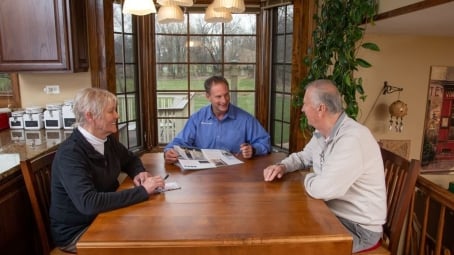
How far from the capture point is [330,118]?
1627 mm

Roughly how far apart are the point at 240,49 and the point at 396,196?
220cm

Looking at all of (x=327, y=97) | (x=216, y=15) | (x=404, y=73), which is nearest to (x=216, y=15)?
(x=216, y=15)

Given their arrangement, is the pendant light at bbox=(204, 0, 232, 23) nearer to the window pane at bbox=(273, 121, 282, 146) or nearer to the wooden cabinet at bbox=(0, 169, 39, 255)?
the wooden cabinet at bbox=(0, 169, 39, 255)

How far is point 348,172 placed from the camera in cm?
146

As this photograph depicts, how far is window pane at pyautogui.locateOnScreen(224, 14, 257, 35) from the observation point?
3400 mm

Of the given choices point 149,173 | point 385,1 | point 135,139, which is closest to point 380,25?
point 385,1

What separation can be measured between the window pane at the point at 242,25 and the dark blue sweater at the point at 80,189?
2051 mm

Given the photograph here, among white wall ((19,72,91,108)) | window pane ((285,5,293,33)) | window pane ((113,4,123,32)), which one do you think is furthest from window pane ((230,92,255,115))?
white wall ((19,72,91,108))

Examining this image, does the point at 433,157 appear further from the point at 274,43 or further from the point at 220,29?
the point at 220,29

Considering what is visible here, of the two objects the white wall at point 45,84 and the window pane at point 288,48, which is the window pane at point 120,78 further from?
the window pane at point 288,48

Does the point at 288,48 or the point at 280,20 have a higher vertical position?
the point at 280,20

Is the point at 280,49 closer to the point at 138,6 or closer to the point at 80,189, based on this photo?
A: the point at 138,6

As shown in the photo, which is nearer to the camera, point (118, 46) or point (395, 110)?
point (118, 46)

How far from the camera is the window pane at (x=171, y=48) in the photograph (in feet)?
11.1
